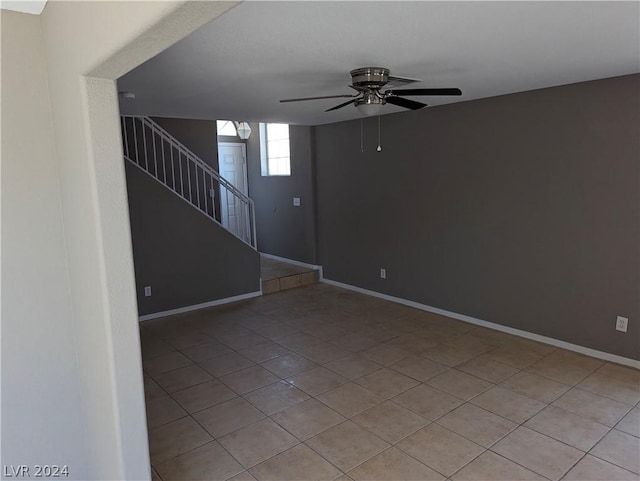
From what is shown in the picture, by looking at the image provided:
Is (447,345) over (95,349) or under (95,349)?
under

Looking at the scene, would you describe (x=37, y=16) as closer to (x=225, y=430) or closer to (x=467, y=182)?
(x=225, y=430)

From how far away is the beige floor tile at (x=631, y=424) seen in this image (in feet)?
8.62

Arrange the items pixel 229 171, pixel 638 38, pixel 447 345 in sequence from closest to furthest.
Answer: pixel 638 38 < pixel 447 345 < pixel 229 171

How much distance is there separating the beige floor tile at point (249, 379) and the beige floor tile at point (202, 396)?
7cm

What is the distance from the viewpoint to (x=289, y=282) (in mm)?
6141

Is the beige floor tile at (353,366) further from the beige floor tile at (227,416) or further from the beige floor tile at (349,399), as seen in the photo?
the beige floor tile at (227,416)

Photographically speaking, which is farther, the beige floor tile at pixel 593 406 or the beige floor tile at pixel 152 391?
the beige floor tile at pixel 152 391

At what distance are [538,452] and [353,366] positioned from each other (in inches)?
60.1

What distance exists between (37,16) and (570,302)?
14.2 feet

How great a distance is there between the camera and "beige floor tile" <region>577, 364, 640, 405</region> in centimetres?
303

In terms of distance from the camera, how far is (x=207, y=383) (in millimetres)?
3371

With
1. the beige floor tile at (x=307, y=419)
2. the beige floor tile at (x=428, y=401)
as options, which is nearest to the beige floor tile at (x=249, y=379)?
the beige floor tile at (x=307, y=419)

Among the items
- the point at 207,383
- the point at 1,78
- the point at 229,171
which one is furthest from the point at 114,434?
the point at 229,171

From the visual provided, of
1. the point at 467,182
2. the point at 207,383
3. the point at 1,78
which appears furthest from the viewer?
the point at 467,182
